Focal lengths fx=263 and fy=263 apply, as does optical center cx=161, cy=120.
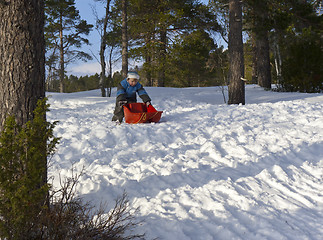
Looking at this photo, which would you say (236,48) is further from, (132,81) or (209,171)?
(209,171)

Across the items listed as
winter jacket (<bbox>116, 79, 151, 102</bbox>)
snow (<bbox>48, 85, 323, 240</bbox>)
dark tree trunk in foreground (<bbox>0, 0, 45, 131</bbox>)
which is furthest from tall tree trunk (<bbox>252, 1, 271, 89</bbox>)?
dark tree trunk in foreground (<bbox>0, 0, 45, 131</bbox>)

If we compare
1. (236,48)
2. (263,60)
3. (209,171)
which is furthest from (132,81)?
(263,60)

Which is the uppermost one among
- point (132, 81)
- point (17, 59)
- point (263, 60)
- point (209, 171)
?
point (263, 60)

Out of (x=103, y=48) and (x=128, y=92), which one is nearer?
(x=128, y=92)

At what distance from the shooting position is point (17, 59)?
86.8 inches

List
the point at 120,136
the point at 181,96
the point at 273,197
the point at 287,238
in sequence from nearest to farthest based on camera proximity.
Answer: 1. the point at 287,238
2. the point at 273,197
3. the point at 120,136
4. the point at 181,96

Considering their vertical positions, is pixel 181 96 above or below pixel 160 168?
above

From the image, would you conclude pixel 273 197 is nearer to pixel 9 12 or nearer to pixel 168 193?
pixel 168 193

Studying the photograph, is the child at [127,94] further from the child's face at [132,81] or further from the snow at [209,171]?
the snow at [209,171]

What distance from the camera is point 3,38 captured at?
222 cm

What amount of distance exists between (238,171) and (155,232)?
5.32ft

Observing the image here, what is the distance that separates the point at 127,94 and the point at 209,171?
146 inches

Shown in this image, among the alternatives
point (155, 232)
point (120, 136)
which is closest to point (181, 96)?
point (120, 136)

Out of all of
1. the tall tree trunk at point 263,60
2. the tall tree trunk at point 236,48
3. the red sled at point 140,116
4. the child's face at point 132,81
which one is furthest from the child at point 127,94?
the tall tree trunk at point 263,60
